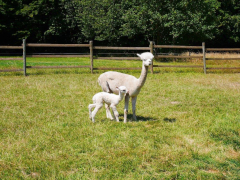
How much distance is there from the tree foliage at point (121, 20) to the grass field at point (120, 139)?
614 inches

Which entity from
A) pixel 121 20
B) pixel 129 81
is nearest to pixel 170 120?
pixel 129 81

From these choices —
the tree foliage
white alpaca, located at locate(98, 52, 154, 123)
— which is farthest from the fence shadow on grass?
the tree foliage

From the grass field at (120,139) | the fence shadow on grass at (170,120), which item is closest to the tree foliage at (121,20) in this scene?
the grass field at (120,139)

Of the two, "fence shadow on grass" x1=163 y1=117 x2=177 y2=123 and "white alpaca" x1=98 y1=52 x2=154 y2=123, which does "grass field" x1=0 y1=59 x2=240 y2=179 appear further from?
"white alpaca" x1=98 y1=52 x2=154 y2=123

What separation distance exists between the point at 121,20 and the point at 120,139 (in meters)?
22.3

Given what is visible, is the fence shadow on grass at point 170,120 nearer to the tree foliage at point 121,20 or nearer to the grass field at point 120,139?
the grass field at point 120,139

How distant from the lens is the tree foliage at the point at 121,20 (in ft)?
73.9

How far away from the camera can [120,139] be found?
463cm

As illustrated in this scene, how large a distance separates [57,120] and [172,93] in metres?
4.40

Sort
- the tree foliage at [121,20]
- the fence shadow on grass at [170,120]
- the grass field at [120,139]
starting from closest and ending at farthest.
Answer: the grass field at [120,139], the fence shadow on grass at [170,120], the tree foliage at [121,20]

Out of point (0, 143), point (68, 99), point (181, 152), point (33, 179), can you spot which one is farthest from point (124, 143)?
point (68, 99)

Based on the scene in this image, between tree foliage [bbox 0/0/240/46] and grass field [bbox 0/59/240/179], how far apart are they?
15606 millimetres

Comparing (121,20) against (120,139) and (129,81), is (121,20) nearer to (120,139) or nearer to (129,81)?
(129,81)

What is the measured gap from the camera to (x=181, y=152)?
13.6ft
